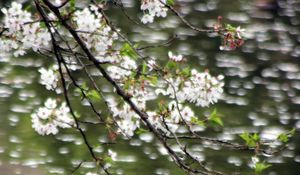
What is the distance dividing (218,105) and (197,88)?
30.3 feet

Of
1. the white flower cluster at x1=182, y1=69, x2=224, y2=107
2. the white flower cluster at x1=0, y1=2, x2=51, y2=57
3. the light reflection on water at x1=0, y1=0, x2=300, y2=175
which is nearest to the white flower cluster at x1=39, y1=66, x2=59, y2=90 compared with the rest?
the white flower cluster at x1=0, y1=2, x2=51, y2=57

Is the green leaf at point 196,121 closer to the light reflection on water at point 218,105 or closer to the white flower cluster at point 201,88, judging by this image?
the white flower cluster at point 201,88

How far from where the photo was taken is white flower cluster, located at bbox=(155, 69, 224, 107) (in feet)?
15.2

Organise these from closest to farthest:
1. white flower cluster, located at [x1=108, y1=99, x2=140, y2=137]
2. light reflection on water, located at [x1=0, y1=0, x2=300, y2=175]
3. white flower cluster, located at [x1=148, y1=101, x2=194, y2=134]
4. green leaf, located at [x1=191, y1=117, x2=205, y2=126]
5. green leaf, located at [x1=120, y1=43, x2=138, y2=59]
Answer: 1. green leaf, located at [x1=120, y1=43, x2=138, y2=59]
2. green leaf, located at [x1=191, y1=117, x2=205, y2=126]
3. white flower cluster, located at [x1=148, y1=101, x2=194, y2=134]
4. white flower cluster, located at [x1=108, y1=99, x2=140, y2=137]
5. light reflection on water, located at [x1=0, y1=0, x2=300, y2=175]

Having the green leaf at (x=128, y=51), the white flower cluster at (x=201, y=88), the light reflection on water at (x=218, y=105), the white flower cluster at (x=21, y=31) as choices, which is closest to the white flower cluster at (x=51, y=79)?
the white flower cluster at (x=21, y=31)

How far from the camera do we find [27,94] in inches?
541

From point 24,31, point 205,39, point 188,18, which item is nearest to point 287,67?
point 205,39

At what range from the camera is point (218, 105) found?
13.9 metres

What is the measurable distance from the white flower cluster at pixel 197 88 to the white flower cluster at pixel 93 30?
49cm

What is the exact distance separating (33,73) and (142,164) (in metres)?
4.02

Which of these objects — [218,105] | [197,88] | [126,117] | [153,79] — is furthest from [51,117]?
[218,105]

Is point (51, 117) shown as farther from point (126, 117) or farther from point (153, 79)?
point (153, 79)

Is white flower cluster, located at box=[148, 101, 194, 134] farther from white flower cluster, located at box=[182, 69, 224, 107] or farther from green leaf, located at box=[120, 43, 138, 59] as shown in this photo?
green leaf, located at box=[120, 43, 138, 59]

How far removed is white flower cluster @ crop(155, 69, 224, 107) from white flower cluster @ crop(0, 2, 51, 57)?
0.85m
